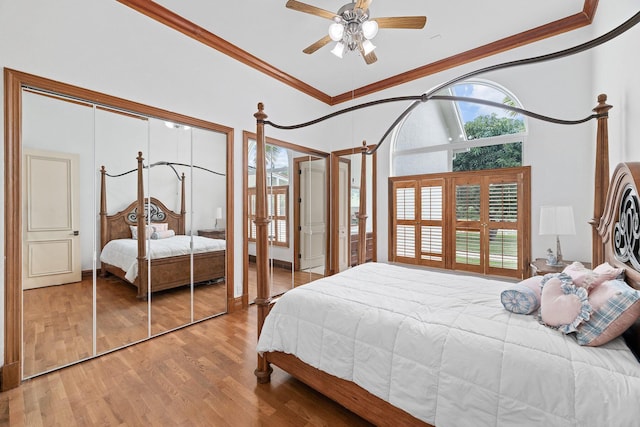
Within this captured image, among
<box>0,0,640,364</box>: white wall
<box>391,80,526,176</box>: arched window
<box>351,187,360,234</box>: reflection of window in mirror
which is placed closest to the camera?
<box>0,0,640,364</box>: white wall

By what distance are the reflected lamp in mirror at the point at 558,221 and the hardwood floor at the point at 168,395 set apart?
2352mm

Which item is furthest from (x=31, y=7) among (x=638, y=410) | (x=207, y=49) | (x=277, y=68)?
(x=638, y=410)

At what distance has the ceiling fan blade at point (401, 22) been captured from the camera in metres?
2.18

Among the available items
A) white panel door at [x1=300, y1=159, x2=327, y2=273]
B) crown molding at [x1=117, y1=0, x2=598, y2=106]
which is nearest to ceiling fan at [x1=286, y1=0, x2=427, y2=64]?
crown molding at [x1=117, y1=0, x2=598, y2=106]

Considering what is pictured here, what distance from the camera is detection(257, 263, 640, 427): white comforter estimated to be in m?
1.06

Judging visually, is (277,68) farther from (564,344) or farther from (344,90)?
(564,344)

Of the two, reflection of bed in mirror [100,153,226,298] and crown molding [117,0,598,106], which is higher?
crown molding [117,0,598,106]

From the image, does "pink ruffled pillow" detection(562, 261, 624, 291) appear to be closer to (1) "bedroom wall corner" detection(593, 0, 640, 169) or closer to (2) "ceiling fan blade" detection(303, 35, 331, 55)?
(1) "bedroom wall corner" detection(593, 0, 640, 169)

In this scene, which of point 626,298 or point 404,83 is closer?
point 626,298

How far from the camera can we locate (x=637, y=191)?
1417mm

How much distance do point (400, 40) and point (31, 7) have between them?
3312 millimetres

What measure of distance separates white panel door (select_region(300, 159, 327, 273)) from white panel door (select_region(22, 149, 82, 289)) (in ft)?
9.19

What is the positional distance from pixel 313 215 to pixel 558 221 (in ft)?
10.2

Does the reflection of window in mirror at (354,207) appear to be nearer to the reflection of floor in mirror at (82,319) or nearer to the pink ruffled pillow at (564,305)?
the reflection of floor in mirror at (82,319)
